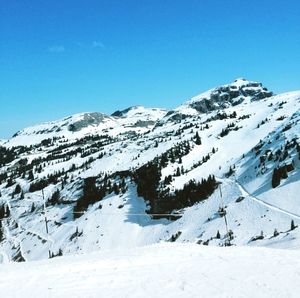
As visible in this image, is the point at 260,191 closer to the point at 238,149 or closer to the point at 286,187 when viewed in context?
the point at 286,187

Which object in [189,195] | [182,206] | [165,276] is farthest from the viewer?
[189,195]

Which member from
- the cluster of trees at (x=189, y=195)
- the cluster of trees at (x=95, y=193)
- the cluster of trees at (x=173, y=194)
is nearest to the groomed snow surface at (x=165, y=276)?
the cluster of trees at (x=189, y=195)

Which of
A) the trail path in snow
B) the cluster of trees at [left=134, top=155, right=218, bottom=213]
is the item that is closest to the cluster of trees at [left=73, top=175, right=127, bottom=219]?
the cluster of trees at [left=134, top=155, right=218, bottom=213]

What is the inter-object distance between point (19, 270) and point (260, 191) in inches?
2803

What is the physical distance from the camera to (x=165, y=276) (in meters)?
20.4

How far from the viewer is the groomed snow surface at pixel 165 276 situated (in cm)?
1789

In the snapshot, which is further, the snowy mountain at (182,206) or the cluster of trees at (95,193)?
the cluster of trees at (95,193)

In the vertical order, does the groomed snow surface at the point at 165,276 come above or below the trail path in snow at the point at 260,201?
above

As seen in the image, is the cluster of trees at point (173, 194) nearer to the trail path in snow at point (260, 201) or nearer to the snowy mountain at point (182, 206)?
the snowy mountain at point (182, 206)

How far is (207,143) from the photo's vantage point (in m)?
178

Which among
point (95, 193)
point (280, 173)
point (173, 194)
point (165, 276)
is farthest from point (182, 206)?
point (165, 276)

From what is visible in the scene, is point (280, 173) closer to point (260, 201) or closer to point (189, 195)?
point (260, 201)

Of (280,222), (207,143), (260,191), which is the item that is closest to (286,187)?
(260,191)

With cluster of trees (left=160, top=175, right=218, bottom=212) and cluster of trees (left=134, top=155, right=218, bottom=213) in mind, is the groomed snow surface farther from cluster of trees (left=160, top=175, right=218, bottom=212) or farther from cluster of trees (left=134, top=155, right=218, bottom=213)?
cluster of trees (left=134, top=155, right=218, bottom=213)
